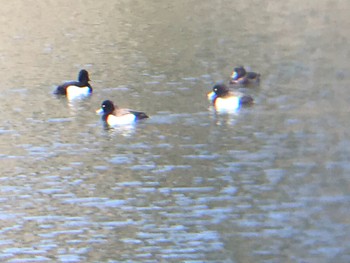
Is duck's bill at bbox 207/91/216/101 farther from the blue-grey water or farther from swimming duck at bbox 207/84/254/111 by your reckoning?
the blue-grey water

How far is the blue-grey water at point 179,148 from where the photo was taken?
42.7ft

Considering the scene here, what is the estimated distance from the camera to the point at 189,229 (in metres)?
13.3

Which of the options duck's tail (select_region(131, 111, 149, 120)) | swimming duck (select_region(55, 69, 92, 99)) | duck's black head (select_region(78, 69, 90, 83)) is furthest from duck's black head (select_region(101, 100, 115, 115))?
duck's black head (select_region(78, 69, 90, 83))

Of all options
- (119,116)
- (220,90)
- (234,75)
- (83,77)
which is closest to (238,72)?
(234,75)

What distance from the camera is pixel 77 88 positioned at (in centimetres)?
2183

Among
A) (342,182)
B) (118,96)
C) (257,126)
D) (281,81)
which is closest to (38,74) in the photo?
(118,96)

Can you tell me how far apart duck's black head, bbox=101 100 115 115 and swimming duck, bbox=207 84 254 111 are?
86.4 inches

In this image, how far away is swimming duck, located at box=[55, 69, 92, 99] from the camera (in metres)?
21.8

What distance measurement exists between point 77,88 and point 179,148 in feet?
17.6

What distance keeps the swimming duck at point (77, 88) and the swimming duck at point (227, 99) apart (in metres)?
3.22

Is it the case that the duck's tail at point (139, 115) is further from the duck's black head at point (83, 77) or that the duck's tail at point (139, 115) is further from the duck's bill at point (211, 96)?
the duck's black head at point (83, 77)

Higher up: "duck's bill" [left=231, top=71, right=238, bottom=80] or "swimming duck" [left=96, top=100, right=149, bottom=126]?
"duck's bill" [left=231, top=71, right=238, bottom=80]

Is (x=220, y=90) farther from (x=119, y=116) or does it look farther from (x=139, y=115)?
(x=119, y=116)

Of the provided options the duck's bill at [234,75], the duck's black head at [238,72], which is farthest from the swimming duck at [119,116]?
the duck's bill at [234,75]
